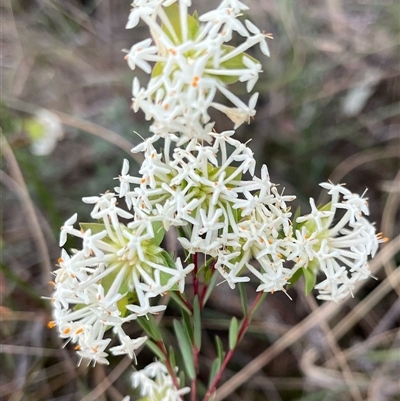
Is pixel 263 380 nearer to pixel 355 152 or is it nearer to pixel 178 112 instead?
pixel 355 152

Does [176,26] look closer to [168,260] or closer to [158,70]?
[158,70]

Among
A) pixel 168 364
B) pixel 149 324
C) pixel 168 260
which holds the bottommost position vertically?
pixel 168 364

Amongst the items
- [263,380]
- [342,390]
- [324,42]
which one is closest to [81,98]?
[324,42]

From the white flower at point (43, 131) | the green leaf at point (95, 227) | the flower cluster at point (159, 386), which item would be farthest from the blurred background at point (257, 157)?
the green leaf at point (95, 227)

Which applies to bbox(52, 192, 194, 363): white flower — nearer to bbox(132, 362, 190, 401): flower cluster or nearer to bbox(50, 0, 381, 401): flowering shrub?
bbox(50, 0, 381, 401): flowering shrub

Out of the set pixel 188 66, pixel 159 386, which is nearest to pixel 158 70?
pixel 188 66

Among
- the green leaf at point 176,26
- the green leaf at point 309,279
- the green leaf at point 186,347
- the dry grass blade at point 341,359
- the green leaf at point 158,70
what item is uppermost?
the green leaf at point 176,26

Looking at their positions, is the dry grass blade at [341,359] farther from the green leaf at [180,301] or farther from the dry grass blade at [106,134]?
the green leaf at [180,301]
